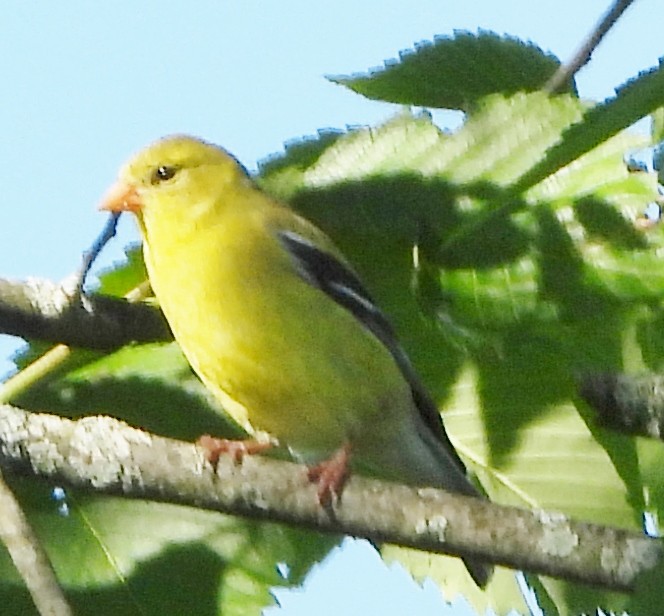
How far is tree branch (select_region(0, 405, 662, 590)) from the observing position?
5.00 feet

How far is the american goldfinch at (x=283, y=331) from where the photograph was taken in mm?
2289

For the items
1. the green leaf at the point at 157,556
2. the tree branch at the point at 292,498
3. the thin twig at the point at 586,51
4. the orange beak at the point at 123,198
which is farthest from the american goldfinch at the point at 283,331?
the thin twig at the point at 586,51

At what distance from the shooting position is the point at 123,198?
2656 mm

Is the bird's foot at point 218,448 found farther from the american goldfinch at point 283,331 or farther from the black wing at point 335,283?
the black wing at point 335,283

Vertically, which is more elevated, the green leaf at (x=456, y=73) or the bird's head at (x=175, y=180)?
the green leaf at (x=456, y=73)

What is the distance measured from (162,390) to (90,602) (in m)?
0.32

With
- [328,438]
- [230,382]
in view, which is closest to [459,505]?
[230,382]

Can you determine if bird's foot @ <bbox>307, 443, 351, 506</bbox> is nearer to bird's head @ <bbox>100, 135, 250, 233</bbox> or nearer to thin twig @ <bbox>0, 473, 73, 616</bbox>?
thin twig @ <bbox>0, 473, 73, 616</bbox>

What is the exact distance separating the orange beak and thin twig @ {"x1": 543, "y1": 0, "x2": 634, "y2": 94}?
1168 mm

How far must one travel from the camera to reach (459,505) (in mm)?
1570

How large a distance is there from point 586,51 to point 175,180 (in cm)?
149

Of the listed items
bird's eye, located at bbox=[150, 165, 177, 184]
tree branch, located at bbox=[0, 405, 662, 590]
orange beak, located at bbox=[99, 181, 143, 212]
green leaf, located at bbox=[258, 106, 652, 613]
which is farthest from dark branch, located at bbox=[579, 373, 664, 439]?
bird's eye, located at bbox=[150, 165, 177, 184]

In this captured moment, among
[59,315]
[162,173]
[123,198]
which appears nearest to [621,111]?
[59,315]

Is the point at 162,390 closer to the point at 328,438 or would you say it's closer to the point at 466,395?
the point at 466,395
